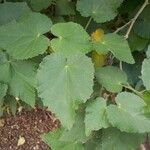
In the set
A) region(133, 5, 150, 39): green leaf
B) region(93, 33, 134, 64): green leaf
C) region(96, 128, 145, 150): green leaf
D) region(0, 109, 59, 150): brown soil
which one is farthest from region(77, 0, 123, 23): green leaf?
region(0, 109, 59, 150): brown soil

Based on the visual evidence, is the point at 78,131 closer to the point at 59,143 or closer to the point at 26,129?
the point at 59,143

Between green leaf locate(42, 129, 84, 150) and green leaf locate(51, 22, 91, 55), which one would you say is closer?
green leaf locate(51, 22, 91, 55)

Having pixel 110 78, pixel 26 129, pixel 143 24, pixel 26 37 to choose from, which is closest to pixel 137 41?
pixel 143 24

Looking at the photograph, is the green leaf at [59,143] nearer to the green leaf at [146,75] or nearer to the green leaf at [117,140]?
the green leaf at [117,140]

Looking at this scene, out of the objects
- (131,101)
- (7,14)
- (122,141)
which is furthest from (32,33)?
(122,141)

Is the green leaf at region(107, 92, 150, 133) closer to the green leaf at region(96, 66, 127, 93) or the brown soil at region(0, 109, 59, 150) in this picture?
the green leaf at region(96, 66, 127, 93)

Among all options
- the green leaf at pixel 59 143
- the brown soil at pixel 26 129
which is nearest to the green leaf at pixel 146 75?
the green leaf at pixel 59 143
